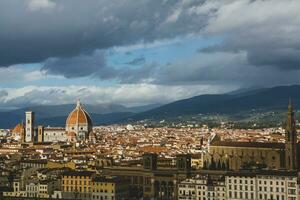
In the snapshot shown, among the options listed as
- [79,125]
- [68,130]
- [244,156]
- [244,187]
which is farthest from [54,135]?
[244,187]

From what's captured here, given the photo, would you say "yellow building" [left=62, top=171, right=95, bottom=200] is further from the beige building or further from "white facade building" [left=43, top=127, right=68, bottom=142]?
"white facade building" [left=43, top=127, right=68, bottom=142]

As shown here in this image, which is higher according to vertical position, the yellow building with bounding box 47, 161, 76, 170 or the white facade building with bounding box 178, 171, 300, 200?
the yellow building with bounding box 47, 161, 76, 170

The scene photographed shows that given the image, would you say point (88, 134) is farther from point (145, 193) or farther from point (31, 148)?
point (145, 193)

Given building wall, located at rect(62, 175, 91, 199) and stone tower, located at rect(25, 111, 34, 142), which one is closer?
building wall, located at rect(62, 175, 91, 199)

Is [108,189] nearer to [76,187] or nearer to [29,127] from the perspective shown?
[76,187]

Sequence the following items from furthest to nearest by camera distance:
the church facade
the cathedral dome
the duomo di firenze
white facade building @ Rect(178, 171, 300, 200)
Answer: the cathedral dome → the duomo di firenze → the church facade → white facade building @ Rect(178, 171, 300, 200)

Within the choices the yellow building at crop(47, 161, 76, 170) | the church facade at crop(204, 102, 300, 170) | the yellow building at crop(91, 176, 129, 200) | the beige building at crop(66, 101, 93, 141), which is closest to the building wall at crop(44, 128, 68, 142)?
the beige building at crop(66, 101, 93, 141)

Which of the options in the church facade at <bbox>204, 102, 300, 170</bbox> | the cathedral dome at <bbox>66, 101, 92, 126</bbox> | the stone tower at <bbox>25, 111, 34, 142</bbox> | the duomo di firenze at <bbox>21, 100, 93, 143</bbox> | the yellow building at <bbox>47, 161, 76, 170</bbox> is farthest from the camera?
the cathedral dome at <bbox>66, 101, 92, 126</bbox>
